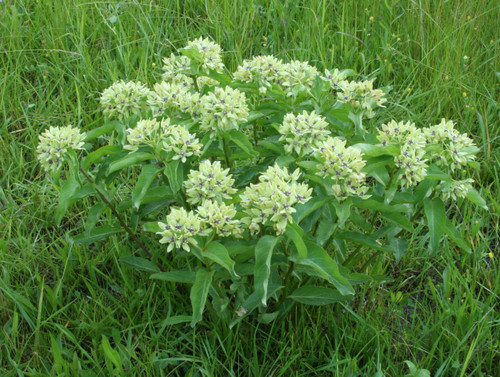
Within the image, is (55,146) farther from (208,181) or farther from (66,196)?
(208,181)

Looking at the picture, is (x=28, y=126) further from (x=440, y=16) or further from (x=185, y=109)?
(x=440, y=16)

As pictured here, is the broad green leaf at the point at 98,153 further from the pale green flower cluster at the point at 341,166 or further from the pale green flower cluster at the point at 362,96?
the pale green flower cluster at the point at 362,96

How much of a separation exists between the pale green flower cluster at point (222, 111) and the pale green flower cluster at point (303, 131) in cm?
18

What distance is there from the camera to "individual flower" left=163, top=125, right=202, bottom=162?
2006 millimetres

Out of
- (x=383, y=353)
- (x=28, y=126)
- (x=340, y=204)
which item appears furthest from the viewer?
(x=28, y=126)

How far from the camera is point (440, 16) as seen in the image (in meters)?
4.13

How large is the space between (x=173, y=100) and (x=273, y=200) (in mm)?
748

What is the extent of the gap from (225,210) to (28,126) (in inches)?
86.0

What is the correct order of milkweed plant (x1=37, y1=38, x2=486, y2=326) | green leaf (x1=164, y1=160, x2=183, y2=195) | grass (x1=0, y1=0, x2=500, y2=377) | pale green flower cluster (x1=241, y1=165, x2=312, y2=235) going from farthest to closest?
1. grass (x1=0, y1=0, x2=500, y2=377)
2. green leaf (x1=164, y1=160, x2=183, y2=195)
3. milkweed plant (x1=37, y1=38, x2=486, y2=326)
4. pale green flower cluster (x1=241, y1=165, x2=312, y2=235)

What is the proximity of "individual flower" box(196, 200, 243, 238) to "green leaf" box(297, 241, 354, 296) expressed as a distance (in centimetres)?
28

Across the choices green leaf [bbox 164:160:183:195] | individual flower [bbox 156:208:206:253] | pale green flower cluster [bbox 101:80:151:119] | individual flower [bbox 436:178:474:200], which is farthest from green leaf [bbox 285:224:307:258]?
pale green flower cluster [bbox 101:80:151:119]

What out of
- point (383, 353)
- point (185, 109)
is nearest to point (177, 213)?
point (185, 109)

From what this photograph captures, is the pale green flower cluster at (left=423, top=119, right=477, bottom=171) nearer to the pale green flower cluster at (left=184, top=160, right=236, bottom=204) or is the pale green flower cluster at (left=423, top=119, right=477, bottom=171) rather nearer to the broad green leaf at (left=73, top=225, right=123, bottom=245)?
the pale green flower cluster at (left=184, top=160, right=236, bottom=204)

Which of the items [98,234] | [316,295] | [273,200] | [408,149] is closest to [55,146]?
[98,234]
